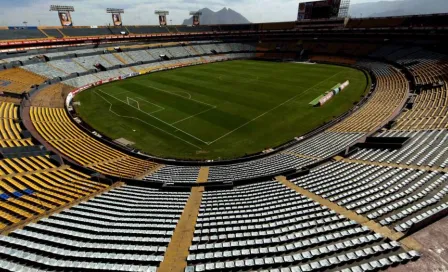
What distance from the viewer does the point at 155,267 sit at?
15.1m

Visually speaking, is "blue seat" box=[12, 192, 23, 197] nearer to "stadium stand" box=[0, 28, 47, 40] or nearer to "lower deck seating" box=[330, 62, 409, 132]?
"lower deck seating" box=[330, 62, 409, 132]

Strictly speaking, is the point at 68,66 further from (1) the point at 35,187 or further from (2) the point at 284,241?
(2) the point at 284,241

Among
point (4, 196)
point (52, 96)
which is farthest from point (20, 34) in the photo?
point (4, 196)

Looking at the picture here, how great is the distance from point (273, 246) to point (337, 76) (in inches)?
2971

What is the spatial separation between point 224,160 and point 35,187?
22.8m

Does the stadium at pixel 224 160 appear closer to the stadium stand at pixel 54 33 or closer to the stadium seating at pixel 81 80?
the stadium seating at pixel 81 80

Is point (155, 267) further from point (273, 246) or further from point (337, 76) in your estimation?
point (337, 76)

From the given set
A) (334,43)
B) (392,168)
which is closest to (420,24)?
(334,43)

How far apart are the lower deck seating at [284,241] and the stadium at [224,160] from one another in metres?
0.10

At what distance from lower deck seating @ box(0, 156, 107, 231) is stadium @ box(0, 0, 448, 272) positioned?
0.58 feet

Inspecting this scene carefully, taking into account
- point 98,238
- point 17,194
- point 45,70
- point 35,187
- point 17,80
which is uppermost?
point 45,70

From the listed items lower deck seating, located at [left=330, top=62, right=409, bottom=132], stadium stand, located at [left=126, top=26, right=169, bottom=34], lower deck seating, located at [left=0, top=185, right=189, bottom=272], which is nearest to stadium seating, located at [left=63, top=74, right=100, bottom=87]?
stadium stand, located at [left=126, top=26, right=169, bottom=34]

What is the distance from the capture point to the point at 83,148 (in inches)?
1545

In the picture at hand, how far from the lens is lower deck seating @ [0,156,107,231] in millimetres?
21062
